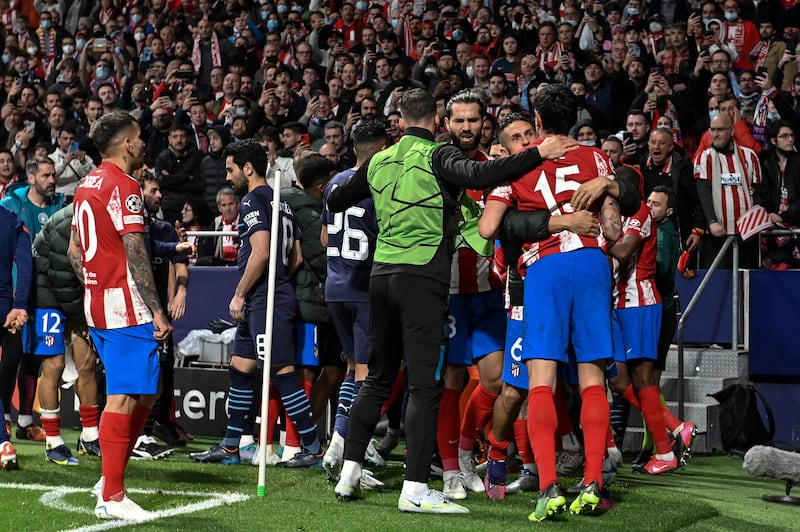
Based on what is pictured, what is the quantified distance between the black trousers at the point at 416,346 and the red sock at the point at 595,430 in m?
0.78

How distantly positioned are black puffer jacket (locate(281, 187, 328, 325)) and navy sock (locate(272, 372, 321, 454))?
688 millimetres

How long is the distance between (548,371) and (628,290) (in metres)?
2.79

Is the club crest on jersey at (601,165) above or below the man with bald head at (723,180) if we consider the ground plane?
below

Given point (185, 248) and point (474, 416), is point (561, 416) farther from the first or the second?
point (185, 248)

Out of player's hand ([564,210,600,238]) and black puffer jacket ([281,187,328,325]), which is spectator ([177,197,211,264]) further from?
player's hand ([564,210,600,238])

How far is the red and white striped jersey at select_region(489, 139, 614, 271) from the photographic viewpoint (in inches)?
216

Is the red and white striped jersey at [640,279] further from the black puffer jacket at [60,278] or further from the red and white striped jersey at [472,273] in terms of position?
the black puffer jacket at [60,278]

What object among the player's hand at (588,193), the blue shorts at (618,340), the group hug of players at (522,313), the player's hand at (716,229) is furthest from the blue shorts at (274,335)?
the player's hand at (716,229)

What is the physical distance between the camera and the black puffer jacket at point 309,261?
26.6 feet

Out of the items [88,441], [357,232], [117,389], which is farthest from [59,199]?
[117,389]

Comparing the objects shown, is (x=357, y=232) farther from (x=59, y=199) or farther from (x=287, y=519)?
(x=59, y=199)

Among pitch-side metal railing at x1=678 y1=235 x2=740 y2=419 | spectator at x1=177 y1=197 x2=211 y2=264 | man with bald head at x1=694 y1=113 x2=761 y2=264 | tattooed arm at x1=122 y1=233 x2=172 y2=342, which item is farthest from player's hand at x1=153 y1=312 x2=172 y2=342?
spectator at x1=177 y1=197 x2=211 y2=264

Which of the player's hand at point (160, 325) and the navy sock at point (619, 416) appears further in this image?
the navy sock at point (619, 416)

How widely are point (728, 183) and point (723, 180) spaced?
54 millimetres
